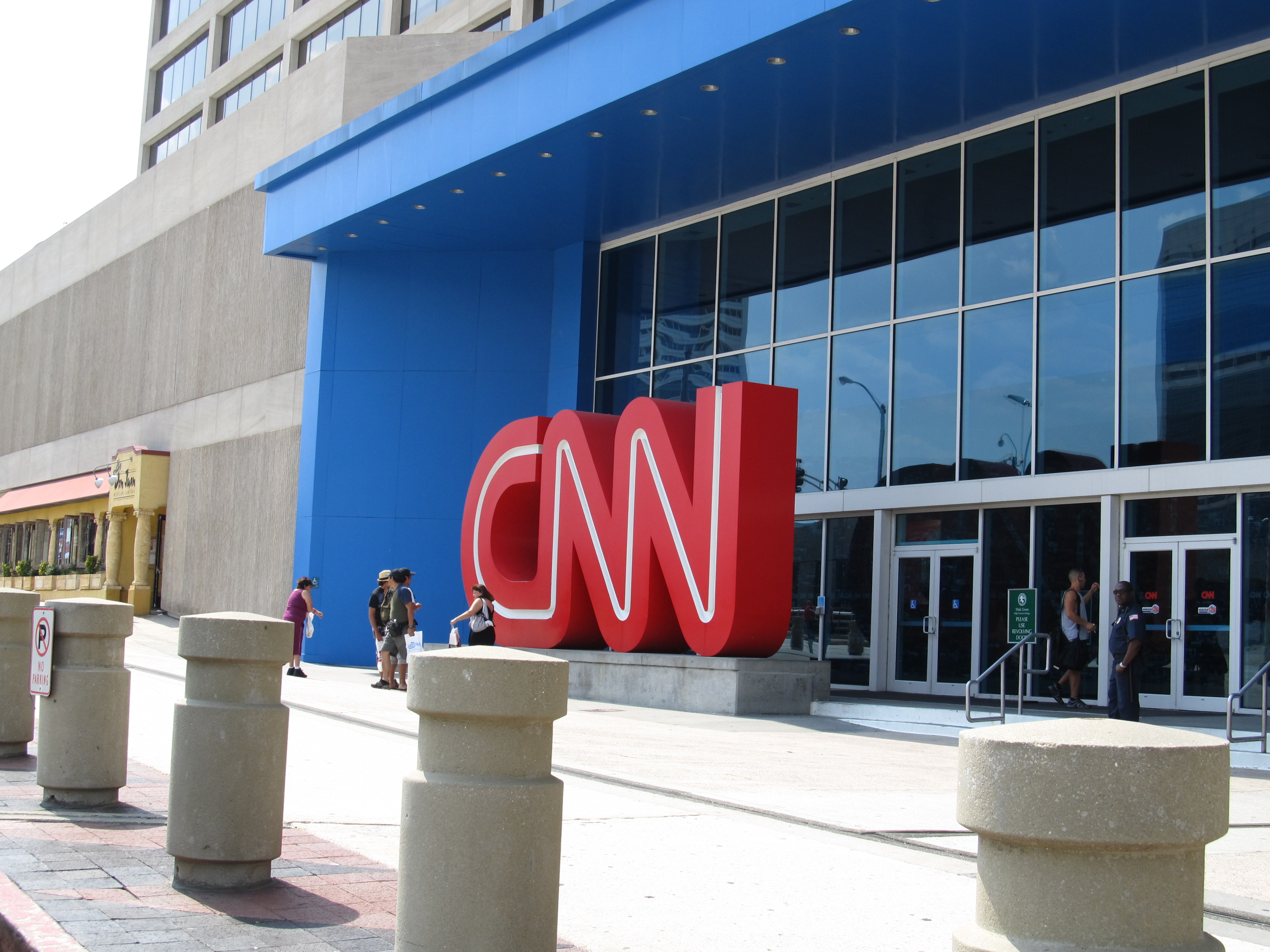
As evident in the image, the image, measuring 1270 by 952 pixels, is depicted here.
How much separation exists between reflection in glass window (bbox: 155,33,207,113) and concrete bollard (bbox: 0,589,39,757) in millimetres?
43111

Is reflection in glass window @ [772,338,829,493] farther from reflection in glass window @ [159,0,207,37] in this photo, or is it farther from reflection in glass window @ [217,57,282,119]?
reflection in glass window @ [159,0,207,37]

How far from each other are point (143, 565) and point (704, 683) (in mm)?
23673

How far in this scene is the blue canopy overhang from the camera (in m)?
15.7

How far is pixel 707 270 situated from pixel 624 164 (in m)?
3.23

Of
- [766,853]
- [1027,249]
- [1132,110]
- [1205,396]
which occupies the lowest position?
[766,853]

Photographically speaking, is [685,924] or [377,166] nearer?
[685,924]

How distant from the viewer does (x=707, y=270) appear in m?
23.5

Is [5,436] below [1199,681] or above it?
above

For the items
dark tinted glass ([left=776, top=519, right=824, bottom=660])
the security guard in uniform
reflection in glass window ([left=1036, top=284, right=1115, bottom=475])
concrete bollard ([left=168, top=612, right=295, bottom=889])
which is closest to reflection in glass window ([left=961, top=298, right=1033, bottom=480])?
reflection in glass window ([left=1036, top=284, right=1115, bottom=475])

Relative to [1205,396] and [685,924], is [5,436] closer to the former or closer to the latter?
[1205,396]

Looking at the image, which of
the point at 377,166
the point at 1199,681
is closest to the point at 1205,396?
the point at 1199,681

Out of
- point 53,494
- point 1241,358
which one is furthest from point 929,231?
point 53,494

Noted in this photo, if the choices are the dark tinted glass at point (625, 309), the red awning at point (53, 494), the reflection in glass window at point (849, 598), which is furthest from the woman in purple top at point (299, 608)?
the red awning at point (53, 494)

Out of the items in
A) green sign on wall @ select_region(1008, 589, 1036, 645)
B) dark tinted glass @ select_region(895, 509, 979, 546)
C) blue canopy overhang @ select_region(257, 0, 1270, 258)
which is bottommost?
green sign on wall @ select_region(1008, 589, 1036, 645)
